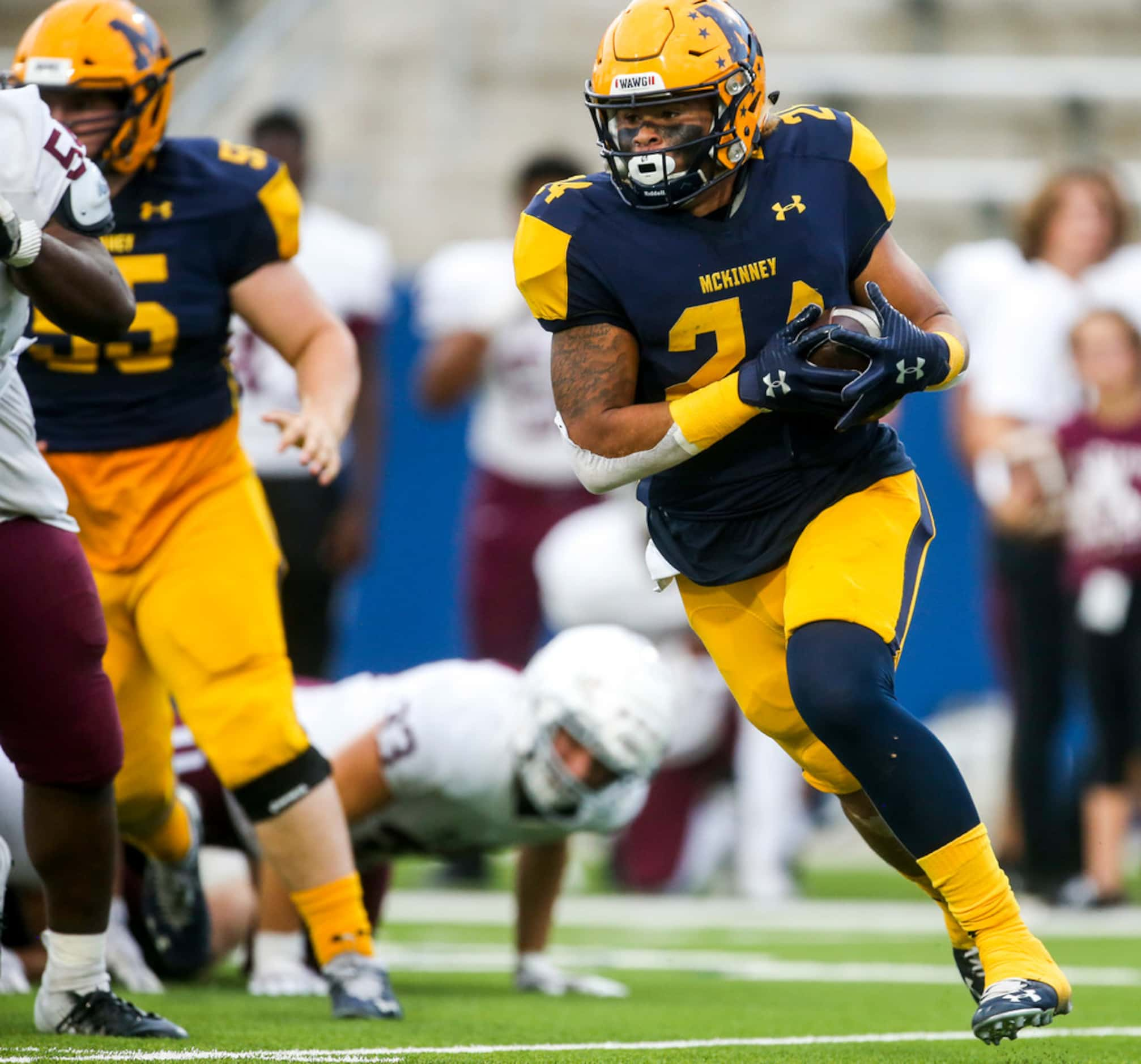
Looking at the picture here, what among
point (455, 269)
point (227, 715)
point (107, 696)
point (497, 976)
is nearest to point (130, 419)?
point (227, 715)

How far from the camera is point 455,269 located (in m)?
7.82

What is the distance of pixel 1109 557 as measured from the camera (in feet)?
23.2

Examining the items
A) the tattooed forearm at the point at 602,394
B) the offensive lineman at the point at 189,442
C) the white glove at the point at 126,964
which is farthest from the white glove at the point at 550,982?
the tattooed forearm at the point at 602,394

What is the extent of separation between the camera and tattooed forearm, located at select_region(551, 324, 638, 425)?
3633mm

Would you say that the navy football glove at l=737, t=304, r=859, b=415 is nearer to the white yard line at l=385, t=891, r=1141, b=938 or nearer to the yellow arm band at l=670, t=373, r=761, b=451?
the yellow arm band at l=670, t=373, r=761, b=451

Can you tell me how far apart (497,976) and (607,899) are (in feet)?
8.26

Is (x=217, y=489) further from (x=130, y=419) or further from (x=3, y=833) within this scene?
(x=3, y=833)

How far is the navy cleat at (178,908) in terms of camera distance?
15.3 ft

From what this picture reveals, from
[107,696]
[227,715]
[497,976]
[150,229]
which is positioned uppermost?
[150,229]

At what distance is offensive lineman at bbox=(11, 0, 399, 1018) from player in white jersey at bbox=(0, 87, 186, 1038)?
1.95 ft

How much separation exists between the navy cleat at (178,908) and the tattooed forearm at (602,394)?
1.58 m

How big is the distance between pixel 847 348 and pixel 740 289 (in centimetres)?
29

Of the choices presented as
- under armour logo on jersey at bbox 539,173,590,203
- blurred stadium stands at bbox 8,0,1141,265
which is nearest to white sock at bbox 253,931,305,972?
under armour logo on jersey at bbox 539,173,590,203

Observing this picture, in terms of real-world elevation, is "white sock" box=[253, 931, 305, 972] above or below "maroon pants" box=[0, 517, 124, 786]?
below
